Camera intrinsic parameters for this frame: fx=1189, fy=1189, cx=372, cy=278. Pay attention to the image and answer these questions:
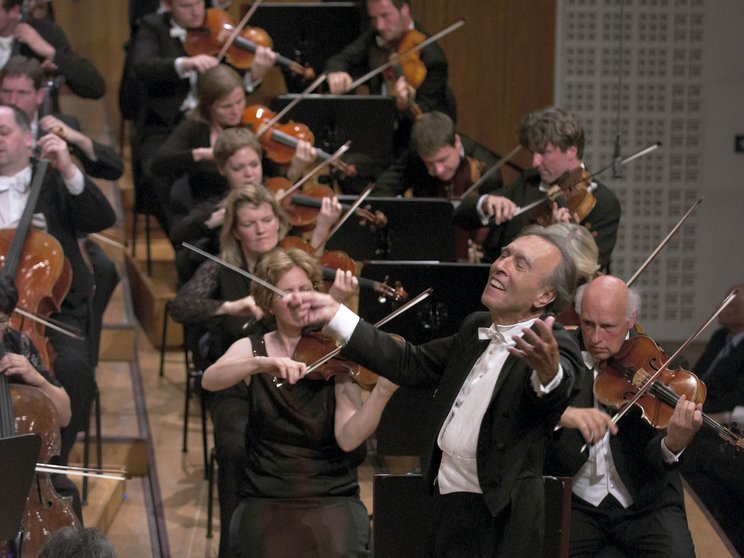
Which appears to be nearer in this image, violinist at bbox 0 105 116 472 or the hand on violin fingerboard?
violinist at bbox 0 105 116 472

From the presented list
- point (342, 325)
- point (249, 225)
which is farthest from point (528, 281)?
point (249, 225)

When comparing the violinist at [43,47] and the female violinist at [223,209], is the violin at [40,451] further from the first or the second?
the violinist at [43,47]

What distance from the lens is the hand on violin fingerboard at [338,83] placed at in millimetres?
4906

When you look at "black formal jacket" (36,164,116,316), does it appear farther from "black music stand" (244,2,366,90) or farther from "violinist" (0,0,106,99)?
"black music stand" (244,2,366,90)

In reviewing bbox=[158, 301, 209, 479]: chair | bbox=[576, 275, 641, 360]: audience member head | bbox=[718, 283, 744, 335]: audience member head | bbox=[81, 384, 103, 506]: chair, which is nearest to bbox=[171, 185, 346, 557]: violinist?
bbox=[158, 301, 209, 479]: chair

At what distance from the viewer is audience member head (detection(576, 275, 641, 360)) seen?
288 centimetres

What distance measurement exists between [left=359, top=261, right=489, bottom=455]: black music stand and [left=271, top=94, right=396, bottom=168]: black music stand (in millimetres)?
1589

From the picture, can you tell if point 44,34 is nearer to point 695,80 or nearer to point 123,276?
point 123,276

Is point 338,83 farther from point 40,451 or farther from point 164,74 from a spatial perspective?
point 40,451

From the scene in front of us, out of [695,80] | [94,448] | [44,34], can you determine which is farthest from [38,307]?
[695,80]

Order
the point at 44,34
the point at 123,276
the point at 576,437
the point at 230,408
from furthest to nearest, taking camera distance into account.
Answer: the point at 123,276
the point at 44,34
the point at 230,408
the point at 576,437

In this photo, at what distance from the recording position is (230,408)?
11.1ft

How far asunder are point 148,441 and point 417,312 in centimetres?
140

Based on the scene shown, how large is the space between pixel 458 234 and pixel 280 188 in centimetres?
65
